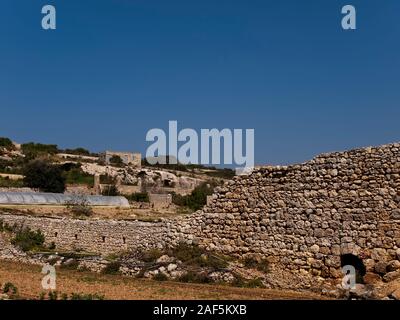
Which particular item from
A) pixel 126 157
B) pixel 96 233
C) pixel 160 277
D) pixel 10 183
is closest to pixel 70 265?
pixel 160 277

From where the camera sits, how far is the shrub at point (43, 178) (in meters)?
53.0

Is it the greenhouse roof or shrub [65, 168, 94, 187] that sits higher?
shrub [65, 168, 94, 187]

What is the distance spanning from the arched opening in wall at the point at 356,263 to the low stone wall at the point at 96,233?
23.3 feet

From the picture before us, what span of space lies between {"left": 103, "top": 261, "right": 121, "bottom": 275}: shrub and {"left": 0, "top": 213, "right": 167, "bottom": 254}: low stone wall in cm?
198

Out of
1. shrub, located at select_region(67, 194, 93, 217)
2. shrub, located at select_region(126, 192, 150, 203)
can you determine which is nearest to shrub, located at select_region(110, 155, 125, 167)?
shrub, located at select_region(126, 192, 150, 203)

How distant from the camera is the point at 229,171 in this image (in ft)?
348

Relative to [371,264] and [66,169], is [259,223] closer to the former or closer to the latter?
[371,264]

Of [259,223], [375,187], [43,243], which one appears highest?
[375,187]

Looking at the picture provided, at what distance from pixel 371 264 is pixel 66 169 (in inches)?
2417

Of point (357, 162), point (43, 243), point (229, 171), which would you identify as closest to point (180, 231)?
point (357, 162)

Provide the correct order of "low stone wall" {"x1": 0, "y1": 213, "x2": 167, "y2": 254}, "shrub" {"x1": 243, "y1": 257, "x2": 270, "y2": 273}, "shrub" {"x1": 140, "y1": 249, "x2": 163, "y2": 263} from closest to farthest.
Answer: "shrub" {"x1": 243, "y1": 257, "x2": 270, "y2": 273} → "shrub" {"x1": 140, "y1": 249, "x2": 163, "y2": 263} → "low stone wall" {"x1": 0, "y1": 213, "x2": 167, "y2": 254}

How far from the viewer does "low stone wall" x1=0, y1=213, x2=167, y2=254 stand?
70.2 ft

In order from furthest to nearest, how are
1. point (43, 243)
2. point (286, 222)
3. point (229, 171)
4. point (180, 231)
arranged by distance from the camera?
point (229, 171) → point (43, 243) → point (180, 231) → point (286, 222)

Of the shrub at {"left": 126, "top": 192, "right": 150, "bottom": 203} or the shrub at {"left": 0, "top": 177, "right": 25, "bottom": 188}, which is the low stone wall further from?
the shrub at {"left": 0, "top": 177, "right": 25, "bottom": 188}
